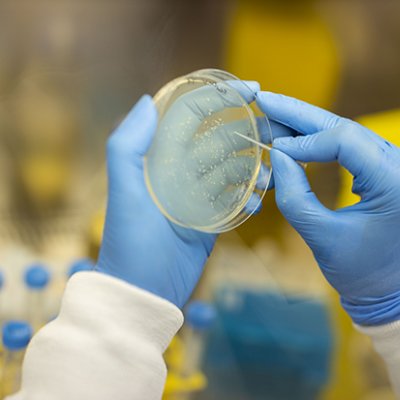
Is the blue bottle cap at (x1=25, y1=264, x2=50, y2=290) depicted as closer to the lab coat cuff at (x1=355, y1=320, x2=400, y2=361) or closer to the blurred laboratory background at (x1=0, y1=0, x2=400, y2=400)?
the blurred laboratory background at (x1=0, y1=0, x2=400, y2=400)

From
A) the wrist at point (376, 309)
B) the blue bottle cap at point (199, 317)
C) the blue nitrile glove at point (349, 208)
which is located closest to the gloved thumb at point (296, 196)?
the blue nitrile glove at point (349, 208)

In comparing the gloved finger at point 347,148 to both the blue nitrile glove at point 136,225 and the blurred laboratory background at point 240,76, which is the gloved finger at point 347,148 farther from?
the blurred laboratory background at point 240,76

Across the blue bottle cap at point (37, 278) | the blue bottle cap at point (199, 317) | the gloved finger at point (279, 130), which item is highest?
the gloved finger at point (279, 130)

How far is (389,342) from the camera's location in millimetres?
1099

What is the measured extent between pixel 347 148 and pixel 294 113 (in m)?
0.12

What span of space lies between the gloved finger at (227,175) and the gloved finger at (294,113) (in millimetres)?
98

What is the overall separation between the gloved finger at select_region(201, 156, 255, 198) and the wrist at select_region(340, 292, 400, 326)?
1.09 feet

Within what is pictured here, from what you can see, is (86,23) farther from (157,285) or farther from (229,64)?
(157,285)

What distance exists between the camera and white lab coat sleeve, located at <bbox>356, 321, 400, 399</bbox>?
1083 millimetres

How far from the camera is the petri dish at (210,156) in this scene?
1012mm

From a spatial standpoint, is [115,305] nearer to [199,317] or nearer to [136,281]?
[136,281]

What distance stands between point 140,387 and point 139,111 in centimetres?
49

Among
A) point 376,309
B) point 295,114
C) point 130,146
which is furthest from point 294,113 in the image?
point 376,309

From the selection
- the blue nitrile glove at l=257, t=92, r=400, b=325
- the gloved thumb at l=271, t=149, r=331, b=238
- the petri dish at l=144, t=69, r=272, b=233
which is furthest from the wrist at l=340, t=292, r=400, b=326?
the petri dish at l=144, t=69, r=272, b=233
